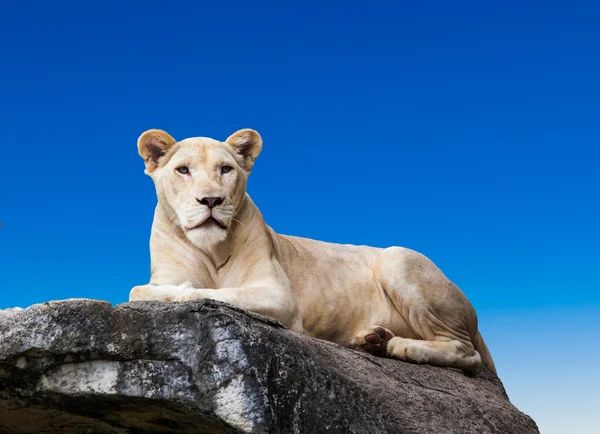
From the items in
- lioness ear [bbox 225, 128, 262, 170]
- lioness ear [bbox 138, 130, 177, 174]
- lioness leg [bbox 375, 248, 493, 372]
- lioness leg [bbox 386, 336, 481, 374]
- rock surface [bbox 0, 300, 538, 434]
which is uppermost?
lioness ear [bbox 225, 128, 262, 170]

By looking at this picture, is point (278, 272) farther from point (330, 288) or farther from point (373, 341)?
point (373, 341)

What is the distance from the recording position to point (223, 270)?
8.95m

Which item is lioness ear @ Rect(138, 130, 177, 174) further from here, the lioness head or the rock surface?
the rock surface

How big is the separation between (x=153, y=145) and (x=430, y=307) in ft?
11.0

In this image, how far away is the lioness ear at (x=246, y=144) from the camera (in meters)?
9.27

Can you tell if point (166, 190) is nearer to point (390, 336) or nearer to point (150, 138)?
point (150, 138)

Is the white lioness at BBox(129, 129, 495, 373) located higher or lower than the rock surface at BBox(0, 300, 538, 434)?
higher

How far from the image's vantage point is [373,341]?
30.5ft

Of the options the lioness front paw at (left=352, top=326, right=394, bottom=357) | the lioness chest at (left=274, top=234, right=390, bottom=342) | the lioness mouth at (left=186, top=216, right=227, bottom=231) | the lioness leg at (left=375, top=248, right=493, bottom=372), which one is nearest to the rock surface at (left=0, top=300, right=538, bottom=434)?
the lioness mouth at (left=186, top=216, right=227, bottom=231)

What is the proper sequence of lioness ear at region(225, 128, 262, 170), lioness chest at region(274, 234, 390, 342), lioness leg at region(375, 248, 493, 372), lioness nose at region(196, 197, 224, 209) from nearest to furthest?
lioness nose at region(196, 197, 224, 209), lioness ear at region(225, 128, 262, 170), lioness chest at region(274, 234, 390, 342), lioness leg at region(375, 248, 493, 372)

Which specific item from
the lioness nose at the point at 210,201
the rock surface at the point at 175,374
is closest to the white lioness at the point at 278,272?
the lioness nose at the point at 210,201

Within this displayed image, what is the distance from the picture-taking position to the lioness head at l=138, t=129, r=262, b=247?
8453mm

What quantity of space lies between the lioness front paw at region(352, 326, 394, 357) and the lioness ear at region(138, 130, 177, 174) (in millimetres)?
2679

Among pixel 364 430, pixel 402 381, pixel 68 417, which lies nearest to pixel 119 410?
pixel 68 417
